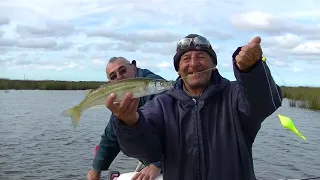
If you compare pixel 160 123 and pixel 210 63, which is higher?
pixel 210 63

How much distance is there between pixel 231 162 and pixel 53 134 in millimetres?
18129

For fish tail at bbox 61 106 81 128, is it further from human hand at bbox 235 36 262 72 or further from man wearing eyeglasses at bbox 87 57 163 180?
human hand at bbox 235 36 262 72

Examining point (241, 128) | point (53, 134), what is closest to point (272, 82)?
point (241, 128)

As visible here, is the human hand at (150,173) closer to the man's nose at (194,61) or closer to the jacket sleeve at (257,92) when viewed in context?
the man's nose at (194,61)

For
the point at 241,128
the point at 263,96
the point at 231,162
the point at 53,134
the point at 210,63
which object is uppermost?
the point at 210,63

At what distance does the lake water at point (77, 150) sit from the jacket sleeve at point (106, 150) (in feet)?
24.3

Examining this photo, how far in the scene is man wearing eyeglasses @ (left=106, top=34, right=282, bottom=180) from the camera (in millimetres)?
2953

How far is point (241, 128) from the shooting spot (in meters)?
3.17

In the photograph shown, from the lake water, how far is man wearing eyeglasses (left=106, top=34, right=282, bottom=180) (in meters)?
9.78

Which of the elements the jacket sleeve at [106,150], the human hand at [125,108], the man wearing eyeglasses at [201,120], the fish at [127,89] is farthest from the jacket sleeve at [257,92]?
the jacket sleeve at [106,150]

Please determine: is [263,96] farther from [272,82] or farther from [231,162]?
[231,162]

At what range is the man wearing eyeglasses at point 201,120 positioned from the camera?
2.95 m

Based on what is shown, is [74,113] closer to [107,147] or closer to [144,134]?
[144,134]

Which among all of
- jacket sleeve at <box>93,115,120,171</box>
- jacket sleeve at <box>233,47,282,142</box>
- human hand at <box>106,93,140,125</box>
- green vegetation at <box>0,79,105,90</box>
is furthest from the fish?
green vegetation at <box>0,79,105,90</box>
